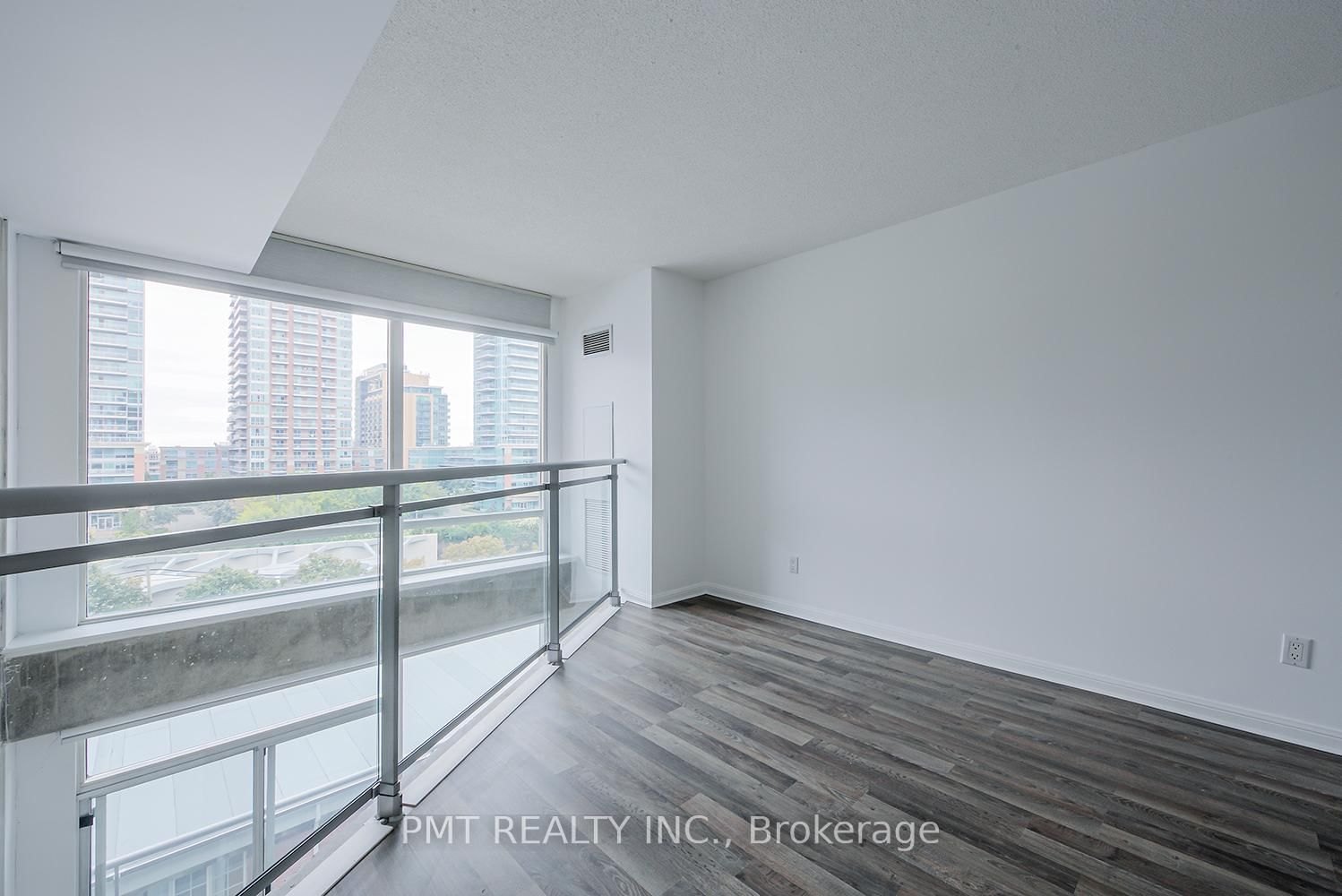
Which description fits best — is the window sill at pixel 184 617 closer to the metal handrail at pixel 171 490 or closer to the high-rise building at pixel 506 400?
the metal handrail at pixel 171 490

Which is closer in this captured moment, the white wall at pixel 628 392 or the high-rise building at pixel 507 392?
the white wall at pixel 628 392

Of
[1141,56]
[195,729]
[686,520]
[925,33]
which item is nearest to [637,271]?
[686,520]

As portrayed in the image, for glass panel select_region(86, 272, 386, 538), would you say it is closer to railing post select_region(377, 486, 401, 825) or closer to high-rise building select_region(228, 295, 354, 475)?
high-rise building select_region(228, 295, 354, 475)

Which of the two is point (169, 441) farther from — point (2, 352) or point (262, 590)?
point (262, 590)

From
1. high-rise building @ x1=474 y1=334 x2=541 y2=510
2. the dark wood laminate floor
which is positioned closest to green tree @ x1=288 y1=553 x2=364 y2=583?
the dark wood laminate floor

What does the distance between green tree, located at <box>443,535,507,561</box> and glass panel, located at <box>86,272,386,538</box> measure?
49.6 inches

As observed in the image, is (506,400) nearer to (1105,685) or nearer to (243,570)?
(243,570)

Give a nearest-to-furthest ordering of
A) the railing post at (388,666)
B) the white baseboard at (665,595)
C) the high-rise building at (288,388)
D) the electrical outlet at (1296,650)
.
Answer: the railing post at (388,666), the electrical outlet at (1296,650), the high-rise building at (288,388), the white baseboard at (665,595)

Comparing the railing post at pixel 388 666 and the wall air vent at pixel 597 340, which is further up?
the wall air vent at pixel 597 340

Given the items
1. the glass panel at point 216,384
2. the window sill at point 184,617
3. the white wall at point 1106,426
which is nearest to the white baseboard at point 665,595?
the white wall at point 1106,426

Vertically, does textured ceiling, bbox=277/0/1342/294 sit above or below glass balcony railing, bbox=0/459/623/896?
above

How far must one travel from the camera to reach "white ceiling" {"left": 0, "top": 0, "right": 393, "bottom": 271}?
1.39 metres

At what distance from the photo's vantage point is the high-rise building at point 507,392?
15.1 ft

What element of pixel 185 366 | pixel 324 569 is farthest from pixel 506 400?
pixel 324 569
